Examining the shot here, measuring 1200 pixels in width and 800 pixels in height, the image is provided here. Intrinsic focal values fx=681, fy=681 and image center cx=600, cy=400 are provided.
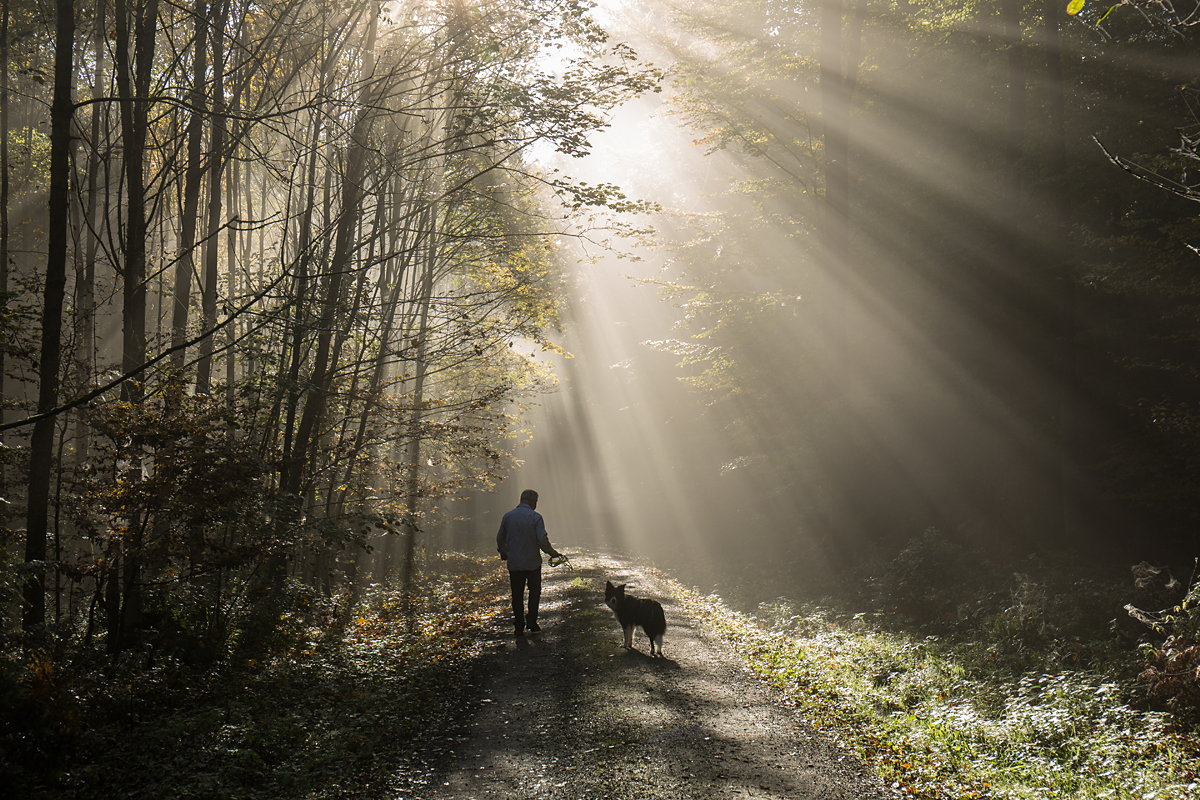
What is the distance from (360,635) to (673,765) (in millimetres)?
5734

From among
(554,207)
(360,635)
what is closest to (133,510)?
(360,635)

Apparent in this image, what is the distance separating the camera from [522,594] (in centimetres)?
896

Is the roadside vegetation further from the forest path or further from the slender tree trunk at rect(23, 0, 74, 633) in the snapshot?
the slender tree trunk at rect(23, 0, 74, 633)

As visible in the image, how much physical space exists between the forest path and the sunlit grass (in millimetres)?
382

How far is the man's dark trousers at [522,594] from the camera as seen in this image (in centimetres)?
890

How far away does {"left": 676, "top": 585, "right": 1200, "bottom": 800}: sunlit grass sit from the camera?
15.1ft

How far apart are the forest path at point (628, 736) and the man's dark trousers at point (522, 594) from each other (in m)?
0.90

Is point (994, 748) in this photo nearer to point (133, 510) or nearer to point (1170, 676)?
point (1170, 676)

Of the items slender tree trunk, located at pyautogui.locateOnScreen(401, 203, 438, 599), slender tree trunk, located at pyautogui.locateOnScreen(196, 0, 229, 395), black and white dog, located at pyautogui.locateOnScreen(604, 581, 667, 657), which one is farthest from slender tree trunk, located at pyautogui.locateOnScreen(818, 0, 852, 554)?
slender tree trunk, located at pyautogui.locateOnScreen(196, 0, 229, 395)

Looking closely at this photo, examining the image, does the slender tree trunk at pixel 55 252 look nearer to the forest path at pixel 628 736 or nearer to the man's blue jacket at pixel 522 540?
the forest path at pixel 628 736

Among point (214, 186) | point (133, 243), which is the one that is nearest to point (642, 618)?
point (133, 243)

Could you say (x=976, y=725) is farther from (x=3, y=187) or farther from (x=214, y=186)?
(x=3, y=187)

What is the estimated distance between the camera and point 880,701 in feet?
20.3

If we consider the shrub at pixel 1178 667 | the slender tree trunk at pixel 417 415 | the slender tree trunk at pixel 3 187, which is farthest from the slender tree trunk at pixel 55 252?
the shrub at pixel 1178 667
